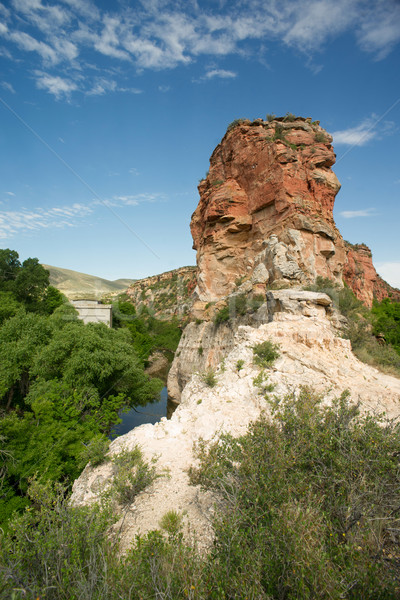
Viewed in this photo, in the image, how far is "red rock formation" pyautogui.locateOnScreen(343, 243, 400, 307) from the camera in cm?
3210

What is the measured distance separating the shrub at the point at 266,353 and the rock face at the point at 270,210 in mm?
8171

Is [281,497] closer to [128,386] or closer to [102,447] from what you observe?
[102,447]

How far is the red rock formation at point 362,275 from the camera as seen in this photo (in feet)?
105

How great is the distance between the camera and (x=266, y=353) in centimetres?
734

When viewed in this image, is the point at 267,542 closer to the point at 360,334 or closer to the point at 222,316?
the point at 360,334

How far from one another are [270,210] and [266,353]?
14.2 meters

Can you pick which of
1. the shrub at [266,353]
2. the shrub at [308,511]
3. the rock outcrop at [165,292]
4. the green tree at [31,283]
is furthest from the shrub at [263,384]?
the rock outcrop at [165,292]

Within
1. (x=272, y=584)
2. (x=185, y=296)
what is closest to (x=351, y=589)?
(x=272, y=584)

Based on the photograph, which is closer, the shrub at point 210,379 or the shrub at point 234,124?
the shrub at point 210,379

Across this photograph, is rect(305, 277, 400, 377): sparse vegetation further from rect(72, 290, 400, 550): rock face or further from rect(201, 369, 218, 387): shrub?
rect(201, 369, 218, 387): shrub

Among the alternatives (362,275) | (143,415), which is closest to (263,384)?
(143,415)

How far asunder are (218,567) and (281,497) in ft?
3.06

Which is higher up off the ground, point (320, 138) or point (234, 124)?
point (234, 124)

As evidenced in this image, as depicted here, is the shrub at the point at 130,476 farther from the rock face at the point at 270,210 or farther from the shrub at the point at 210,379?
the rock face at the point at 270,210
